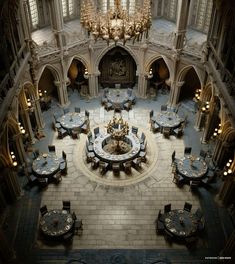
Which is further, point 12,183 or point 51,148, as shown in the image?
point 51,148

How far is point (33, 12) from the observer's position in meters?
23.6

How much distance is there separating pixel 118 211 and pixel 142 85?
12.3m

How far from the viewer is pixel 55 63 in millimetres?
23938

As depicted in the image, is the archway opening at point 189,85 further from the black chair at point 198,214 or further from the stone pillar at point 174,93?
the black chair at point 198,214

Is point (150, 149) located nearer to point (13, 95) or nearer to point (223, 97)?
point (223, 97)

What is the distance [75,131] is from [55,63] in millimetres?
5288

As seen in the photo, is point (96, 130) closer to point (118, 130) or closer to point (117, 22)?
point (118, 130)

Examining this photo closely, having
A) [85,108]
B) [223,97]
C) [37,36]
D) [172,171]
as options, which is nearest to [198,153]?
[172,171]

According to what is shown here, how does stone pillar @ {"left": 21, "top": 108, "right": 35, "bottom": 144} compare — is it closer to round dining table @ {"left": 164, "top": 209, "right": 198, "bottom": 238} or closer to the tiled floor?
the tiled floor

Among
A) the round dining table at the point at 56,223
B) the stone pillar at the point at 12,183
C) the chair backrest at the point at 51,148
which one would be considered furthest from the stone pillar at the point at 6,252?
the chair backrest at the point at 51,148

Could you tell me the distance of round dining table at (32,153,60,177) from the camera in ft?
64.5

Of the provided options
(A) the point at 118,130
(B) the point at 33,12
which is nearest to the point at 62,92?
(B) the point at 33,12

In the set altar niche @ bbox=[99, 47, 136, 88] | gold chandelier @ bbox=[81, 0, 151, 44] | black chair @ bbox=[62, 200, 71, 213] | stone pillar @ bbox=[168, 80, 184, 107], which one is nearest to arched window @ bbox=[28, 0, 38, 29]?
altar niche @ bbox=[99, 47, 136, 88]

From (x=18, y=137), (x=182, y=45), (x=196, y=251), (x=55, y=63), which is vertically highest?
(x=182, y=45)
